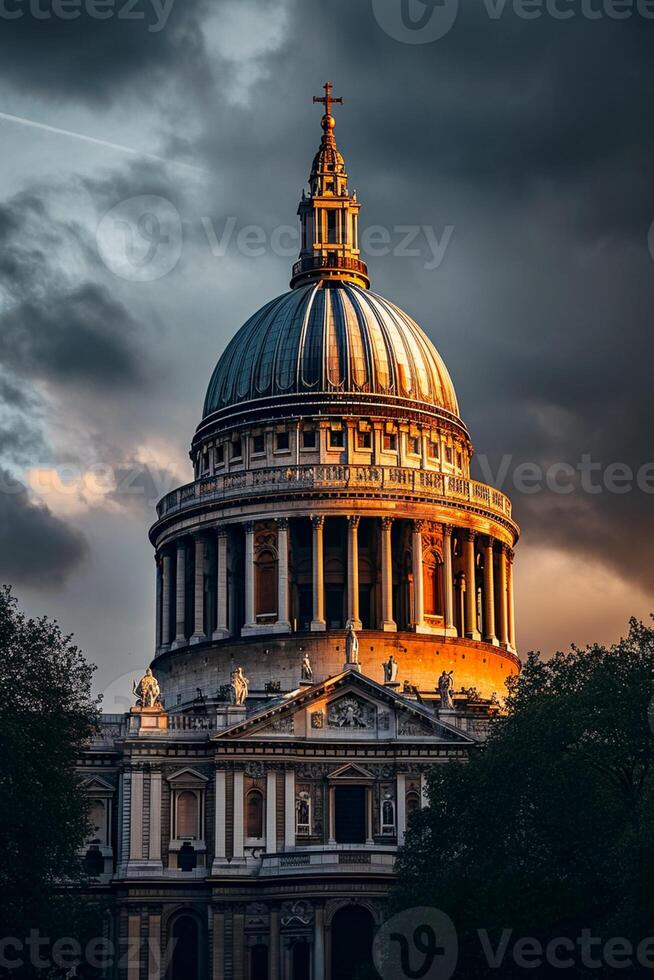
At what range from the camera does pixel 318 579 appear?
126500mm

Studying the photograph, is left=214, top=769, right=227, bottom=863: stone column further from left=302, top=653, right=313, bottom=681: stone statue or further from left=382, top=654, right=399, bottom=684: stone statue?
left=382, top=654, right=399, bottom=684: stone statue

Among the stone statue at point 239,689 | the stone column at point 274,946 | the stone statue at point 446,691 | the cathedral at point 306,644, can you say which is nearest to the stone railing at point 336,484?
the cathedral at point 306,644

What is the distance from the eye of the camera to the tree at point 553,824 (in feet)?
291

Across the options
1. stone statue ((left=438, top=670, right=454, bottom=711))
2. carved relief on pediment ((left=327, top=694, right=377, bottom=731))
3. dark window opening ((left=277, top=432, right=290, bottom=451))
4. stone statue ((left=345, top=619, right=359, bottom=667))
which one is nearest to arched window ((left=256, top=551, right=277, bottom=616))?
dark window opening ((left=277, top=432, right=290, bottom=451))

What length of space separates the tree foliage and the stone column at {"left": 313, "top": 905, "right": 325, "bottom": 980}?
51.9 feet

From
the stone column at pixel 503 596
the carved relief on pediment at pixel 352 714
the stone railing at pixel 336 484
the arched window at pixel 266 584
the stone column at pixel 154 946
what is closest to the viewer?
the stone column at pixel 154 946

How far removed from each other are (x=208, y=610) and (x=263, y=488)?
295 inches

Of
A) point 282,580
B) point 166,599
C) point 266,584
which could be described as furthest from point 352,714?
point 166,599

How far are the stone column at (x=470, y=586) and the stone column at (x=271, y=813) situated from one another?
20168mm

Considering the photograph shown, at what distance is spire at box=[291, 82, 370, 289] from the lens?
139 m

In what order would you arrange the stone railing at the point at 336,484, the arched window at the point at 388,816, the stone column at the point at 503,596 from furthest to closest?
the stone column at the point at 503,596 → the stone railing at the point at 336,484 → the arched window at the point at 388,816

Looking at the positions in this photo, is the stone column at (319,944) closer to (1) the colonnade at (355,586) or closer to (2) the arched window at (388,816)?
(2) the arched window at (388,816)

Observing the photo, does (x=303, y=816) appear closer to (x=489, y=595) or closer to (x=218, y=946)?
(x=218, y=946)

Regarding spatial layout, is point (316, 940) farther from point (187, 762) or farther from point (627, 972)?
point (627, 972)
